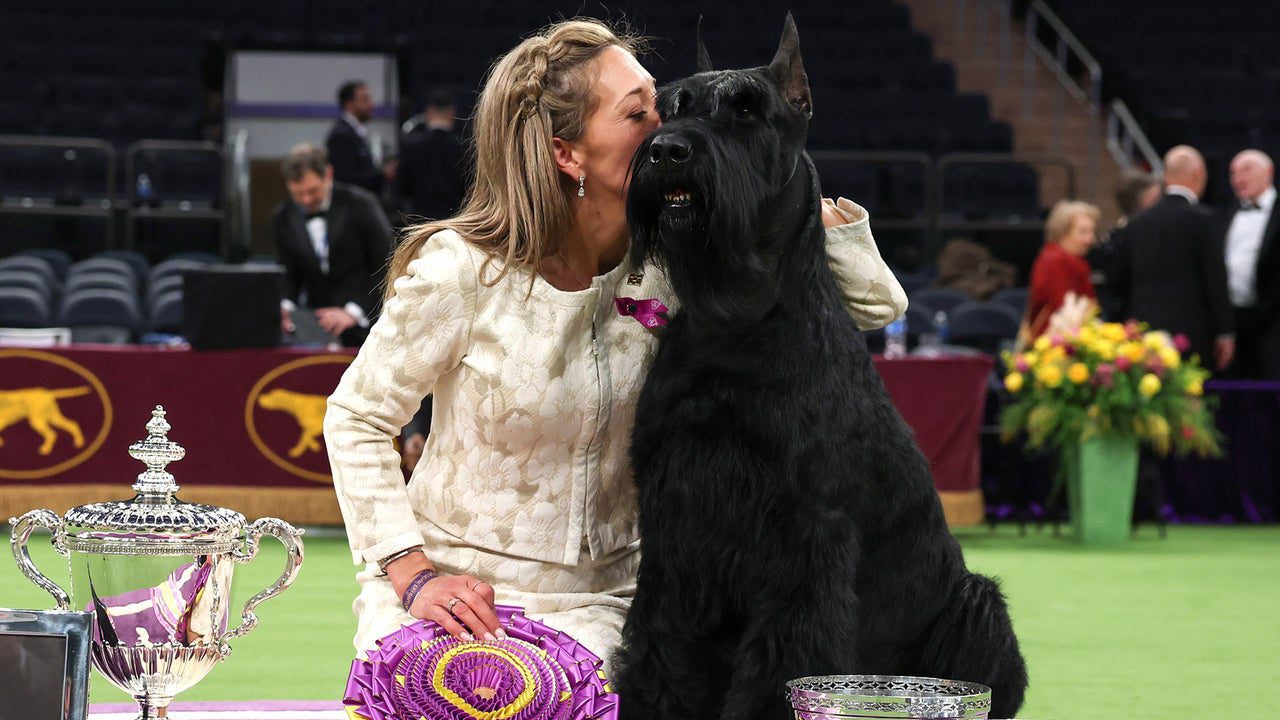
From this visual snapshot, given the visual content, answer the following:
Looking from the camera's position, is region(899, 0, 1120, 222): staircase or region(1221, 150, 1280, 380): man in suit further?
region(899, 0, 1120, 222): staircase

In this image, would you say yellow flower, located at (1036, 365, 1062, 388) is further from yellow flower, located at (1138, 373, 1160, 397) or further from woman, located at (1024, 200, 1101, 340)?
woman, located at (1024, 200, 1101, 340)

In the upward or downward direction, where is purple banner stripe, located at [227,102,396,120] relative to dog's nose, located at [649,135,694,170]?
upward

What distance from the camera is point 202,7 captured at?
535 inches

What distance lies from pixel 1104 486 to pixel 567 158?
5019 mm

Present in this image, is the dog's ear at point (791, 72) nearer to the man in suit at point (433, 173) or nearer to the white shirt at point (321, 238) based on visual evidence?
the white shirt at point (321, 238)

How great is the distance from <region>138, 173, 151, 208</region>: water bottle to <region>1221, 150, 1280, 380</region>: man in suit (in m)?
7.19

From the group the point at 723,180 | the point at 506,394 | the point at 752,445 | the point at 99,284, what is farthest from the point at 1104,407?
the point at 99,284

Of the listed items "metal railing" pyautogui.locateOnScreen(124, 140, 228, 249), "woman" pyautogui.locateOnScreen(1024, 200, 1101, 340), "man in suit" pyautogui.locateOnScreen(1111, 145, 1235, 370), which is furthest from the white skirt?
"metal railing" pyautogui.locateOnScreen(124, 140, 228, 249)

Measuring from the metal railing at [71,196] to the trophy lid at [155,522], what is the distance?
8.72 metres

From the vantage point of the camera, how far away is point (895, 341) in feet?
24.4

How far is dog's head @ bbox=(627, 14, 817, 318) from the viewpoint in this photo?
1962mm

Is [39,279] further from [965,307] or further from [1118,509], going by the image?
[1118,509]

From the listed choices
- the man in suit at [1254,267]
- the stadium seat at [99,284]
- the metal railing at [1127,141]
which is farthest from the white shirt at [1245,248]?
the stadium seat at [99,284]

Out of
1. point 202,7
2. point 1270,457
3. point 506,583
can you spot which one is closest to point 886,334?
point 1270,457
